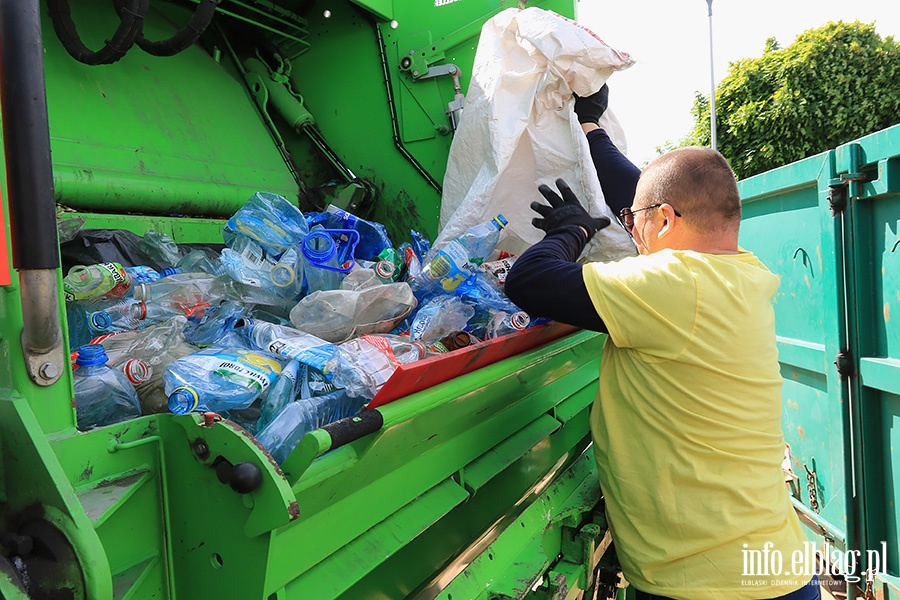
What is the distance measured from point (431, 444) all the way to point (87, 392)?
0.69m

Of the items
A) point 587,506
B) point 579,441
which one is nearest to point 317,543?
point 587,506

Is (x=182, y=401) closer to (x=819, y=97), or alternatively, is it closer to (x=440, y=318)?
(x=440, y=318)

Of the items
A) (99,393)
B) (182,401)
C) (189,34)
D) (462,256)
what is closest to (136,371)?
(99,393)

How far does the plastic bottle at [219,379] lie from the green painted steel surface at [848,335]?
2330 millimetres

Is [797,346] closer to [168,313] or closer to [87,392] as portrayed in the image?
[168,313]

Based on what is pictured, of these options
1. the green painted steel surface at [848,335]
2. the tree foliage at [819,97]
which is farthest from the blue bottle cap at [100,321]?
the tree foliage at [819,97]

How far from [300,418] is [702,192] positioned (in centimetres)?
105

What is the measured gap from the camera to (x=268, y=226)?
6.54ft

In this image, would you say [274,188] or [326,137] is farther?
[326,137]

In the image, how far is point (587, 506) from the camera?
2.00m

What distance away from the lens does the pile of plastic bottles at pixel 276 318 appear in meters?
1.23

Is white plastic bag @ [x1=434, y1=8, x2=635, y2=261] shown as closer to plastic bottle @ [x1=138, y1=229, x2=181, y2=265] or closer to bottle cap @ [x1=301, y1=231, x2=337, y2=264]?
bottle cap @ [x1=301, y1=231, x2=337, y2=264]

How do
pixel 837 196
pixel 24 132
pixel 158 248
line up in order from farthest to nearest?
pixel 837 196, pixel 158 248, pixel 24 132

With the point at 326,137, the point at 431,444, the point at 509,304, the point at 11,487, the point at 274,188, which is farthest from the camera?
the point at 326,137
